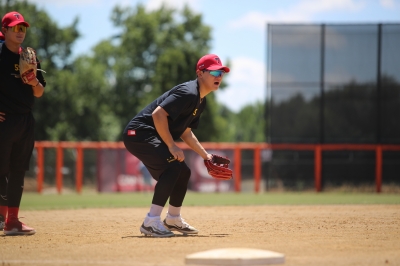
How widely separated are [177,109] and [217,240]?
1.37m

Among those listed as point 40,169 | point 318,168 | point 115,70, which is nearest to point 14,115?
point 40,169

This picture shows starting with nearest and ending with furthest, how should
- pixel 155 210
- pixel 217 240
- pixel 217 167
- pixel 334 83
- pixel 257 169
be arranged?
pixel 217 240 < pixel 155 210 < pixel 217 167 < pixel 257 169 < pixel 334 83

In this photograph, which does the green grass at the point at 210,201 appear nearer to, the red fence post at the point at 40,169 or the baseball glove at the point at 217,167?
the red fence post at the point at 40,169

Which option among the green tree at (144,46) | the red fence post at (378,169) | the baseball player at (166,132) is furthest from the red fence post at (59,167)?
the green tree at (144,46)

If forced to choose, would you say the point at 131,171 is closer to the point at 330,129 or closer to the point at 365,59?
the point at 330,129

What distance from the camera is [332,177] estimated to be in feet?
69.8

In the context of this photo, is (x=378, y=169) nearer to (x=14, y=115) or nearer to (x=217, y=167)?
(x=217, y=167)

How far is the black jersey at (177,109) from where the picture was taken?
23.9 feet

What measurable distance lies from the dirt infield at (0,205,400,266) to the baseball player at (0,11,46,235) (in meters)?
0.54

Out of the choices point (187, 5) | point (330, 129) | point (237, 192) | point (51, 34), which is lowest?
point (237, 192)

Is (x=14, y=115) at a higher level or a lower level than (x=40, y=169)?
higher

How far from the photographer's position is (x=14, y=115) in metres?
7.87

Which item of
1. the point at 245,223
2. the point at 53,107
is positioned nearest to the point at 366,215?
the point at 245,223

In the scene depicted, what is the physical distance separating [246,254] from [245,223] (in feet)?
11.8
